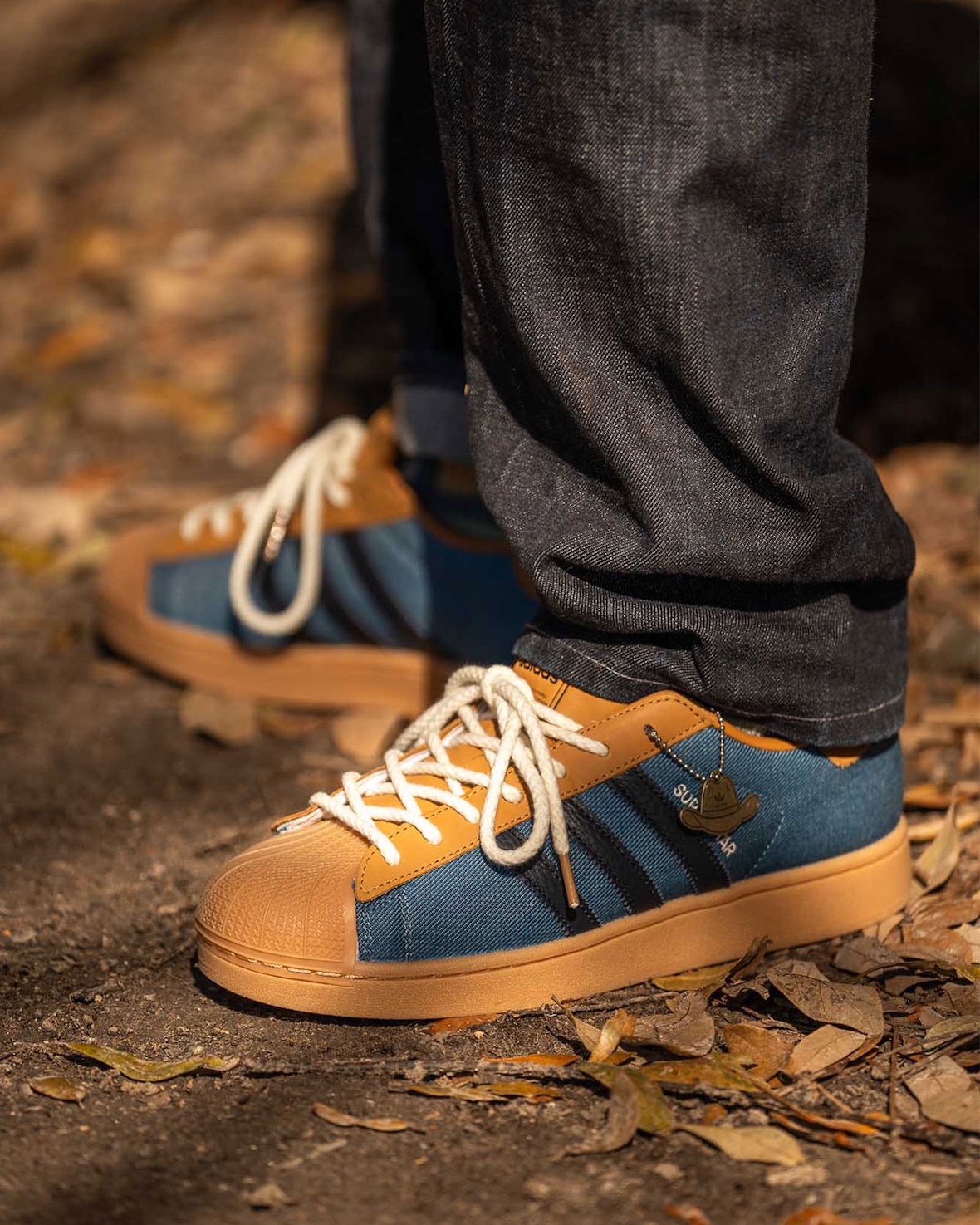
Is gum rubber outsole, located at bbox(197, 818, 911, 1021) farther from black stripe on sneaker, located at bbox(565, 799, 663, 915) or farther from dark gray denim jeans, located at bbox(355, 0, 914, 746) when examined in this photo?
dark gray denim jeans, located at bbox(355, 0, 914, 746)

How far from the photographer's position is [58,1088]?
3.57 ft

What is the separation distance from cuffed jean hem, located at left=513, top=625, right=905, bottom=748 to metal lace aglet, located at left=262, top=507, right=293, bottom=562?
2.28ft

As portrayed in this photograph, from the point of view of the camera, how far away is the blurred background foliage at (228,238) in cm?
280

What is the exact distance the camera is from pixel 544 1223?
935 millimetres

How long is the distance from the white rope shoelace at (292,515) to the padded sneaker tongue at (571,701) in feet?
2.17

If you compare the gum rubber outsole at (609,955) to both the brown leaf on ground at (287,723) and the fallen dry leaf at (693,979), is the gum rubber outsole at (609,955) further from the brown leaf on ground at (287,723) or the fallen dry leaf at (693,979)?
the brown leaf on ground at (287,723)

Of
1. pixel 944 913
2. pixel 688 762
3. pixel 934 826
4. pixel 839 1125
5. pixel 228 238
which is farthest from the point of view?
pixel 228 238

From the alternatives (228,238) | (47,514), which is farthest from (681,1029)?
(228,238)

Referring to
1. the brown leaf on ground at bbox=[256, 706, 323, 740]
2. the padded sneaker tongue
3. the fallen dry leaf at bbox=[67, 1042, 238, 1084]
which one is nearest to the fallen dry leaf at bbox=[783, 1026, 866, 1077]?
the padded sneaker tongue

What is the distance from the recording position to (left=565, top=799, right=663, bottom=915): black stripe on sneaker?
1.22 m

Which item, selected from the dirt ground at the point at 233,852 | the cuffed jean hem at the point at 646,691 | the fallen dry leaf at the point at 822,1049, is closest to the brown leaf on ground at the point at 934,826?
the dirt ground at the point at 233,852

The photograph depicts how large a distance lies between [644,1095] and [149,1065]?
42cm

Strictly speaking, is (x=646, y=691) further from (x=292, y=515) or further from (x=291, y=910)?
(x=292, y=515)

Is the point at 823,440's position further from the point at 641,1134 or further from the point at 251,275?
the point at 251,275
